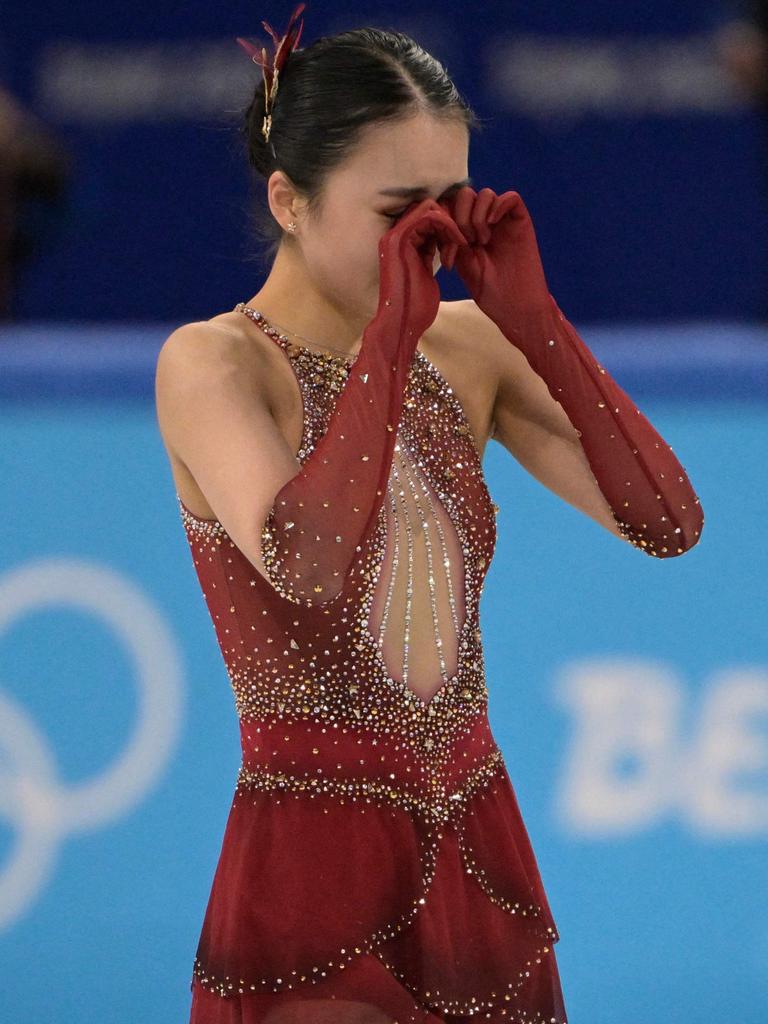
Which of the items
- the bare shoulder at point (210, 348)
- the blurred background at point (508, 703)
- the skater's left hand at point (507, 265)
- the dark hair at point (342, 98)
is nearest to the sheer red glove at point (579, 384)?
the skater's left hand at point (507, 265)

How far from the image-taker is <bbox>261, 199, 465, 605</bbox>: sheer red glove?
145cm

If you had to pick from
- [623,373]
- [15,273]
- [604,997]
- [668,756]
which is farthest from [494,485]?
[15,273]

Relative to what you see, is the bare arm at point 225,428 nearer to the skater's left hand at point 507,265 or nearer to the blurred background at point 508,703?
the skater's left hand at point 507,265

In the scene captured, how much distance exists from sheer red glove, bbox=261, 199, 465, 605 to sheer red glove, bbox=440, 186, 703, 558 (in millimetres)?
86

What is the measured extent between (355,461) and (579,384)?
0.93ft

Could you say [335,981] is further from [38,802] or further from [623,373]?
[623,373]

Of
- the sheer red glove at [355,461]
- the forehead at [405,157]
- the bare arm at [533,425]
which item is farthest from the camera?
the bare arm at [533,425]

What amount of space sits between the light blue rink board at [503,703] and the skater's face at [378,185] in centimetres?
87

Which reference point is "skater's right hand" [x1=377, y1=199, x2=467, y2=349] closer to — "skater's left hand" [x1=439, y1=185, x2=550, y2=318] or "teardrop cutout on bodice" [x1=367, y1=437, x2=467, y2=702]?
"skater's left hand" [x1=439, y1=185, x2=550, y2=318]

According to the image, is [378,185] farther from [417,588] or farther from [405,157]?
[417,588]

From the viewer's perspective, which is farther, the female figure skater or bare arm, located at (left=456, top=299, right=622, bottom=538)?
bare arm, located at (left=456, top=299, right=622, bottom=538)

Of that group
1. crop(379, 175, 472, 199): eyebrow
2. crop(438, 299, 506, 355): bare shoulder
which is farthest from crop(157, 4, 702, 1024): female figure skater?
crop(438, 299, 506, 355): bare shoulder

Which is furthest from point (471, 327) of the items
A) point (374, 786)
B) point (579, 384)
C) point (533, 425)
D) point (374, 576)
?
point (374, 786)

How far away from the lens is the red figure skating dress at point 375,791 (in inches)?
63.3
